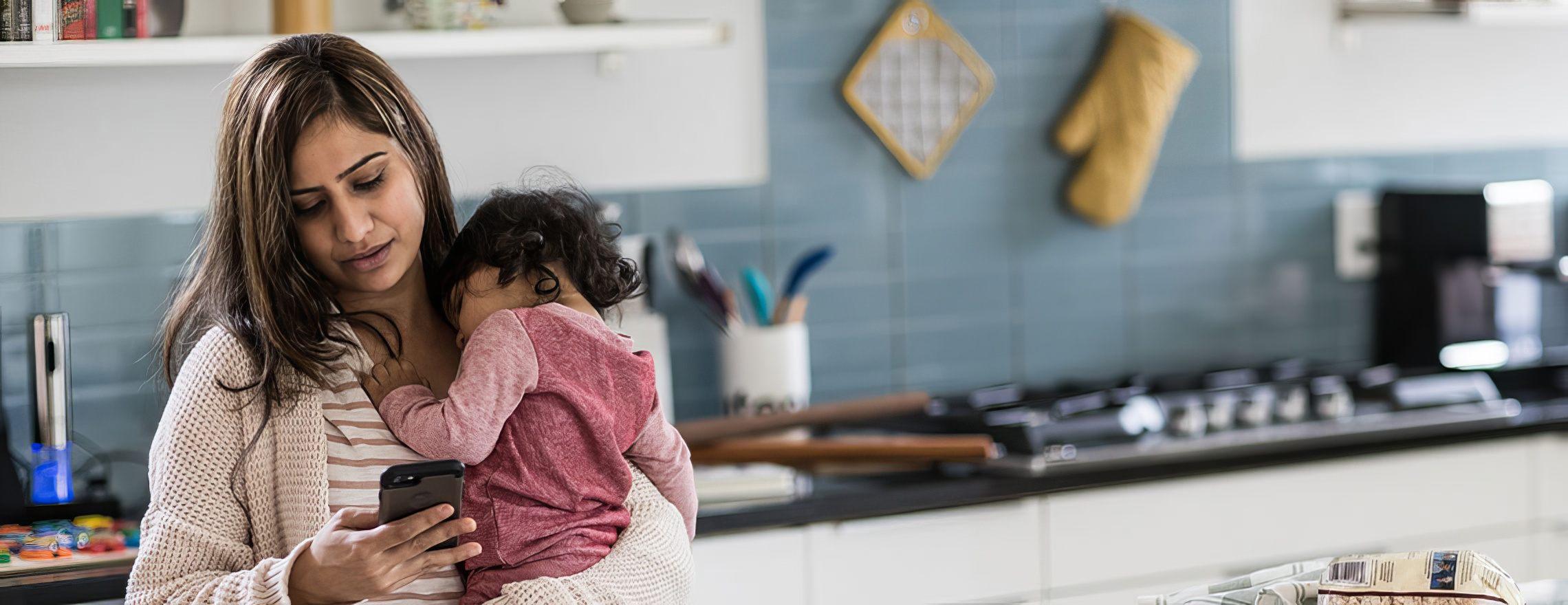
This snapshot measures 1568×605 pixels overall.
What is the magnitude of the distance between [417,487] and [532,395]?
Answer: 215 mm

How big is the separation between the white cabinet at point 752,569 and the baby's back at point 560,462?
77 centimetres

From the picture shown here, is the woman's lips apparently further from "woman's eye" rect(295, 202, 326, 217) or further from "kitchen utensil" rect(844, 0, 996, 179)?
"kitchen utensil" rect(844, 0, 996, 179)

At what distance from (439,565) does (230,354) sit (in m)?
0.28

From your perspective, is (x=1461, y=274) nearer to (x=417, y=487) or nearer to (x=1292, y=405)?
(x=1292, y=405)

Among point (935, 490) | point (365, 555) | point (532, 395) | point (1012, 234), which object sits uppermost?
point (1012, 234)

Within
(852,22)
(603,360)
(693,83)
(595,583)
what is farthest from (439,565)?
(852,22)

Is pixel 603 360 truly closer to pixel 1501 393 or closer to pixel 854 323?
pixel 854 323

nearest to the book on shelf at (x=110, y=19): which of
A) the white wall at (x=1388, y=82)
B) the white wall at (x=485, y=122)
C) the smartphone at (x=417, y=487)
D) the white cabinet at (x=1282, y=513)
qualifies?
the white wall at (x=485, y=122)

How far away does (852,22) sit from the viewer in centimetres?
281

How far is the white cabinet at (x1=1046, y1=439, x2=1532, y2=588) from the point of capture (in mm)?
2488

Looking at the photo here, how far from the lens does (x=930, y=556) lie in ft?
7.84

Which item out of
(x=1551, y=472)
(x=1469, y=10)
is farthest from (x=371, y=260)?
(x=1469, y=10)

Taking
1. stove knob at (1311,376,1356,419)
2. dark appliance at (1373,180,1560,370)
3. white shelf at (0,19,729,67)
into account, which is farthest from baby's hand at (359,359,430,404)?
dark appliance at (1373,180,1560,370)

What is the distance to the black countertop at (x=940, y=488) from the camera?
7.47 ft
